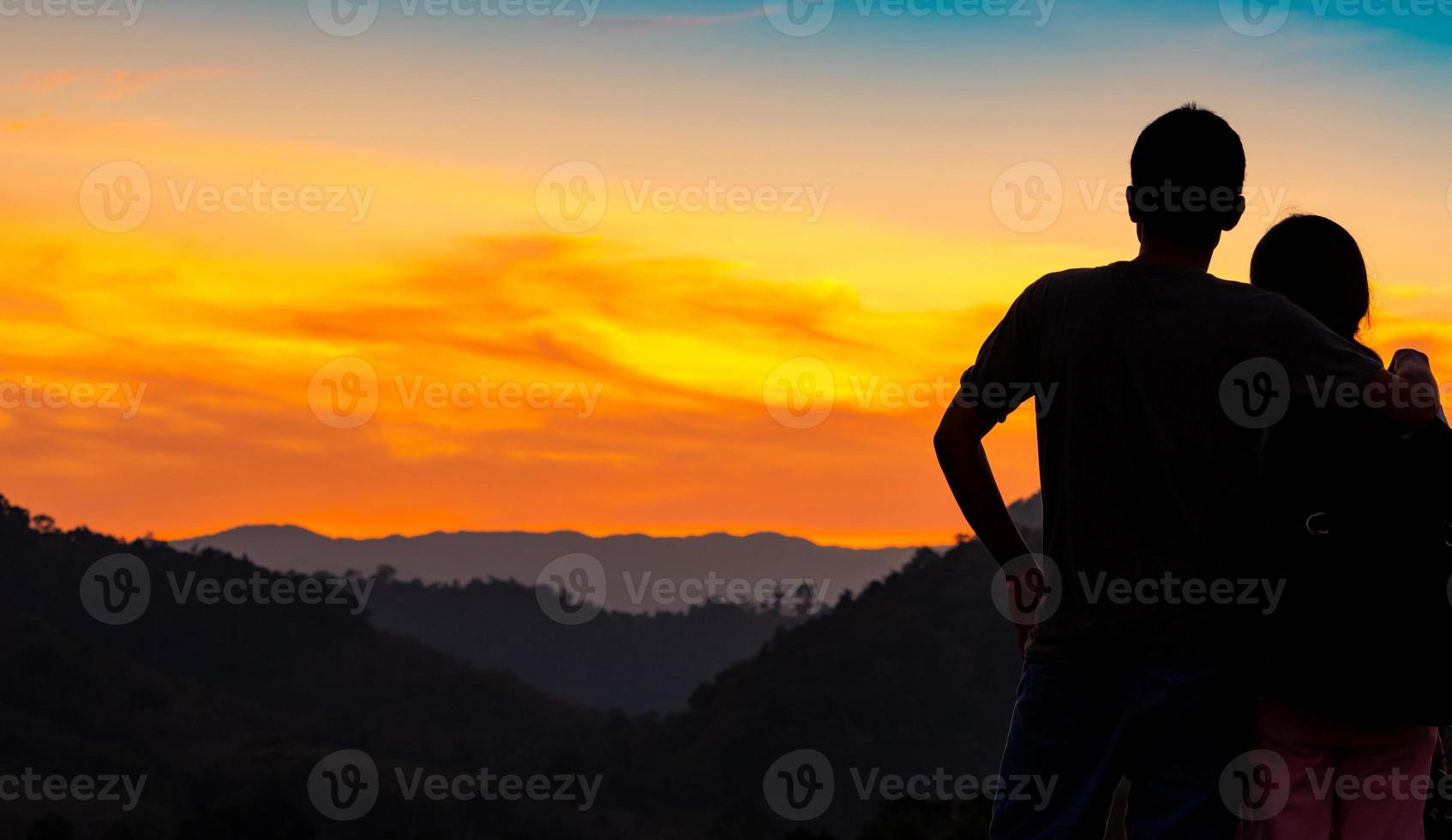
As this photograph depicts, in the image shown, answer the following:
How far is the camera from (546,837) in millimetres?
71938

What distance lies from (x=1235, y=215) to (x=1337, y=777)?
1.43 metres

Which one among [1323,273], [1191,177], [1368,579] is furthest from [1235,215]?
[1368,579]

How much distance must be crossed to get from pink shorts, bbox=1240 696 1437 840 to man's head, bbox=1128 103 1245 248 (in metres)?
1.19

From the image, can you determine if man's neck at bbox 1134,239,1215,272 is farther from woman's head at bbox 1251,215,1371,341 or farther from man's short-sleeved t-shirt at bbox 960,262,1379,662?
woman's head at bbox 1251,215,1371,341

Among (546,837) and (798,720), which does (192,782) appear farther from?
(798,720)

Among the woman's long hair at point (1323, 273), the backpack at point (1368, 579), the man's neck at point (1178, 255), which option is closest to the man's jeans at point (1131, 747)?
the backpack at point (1368, 579)

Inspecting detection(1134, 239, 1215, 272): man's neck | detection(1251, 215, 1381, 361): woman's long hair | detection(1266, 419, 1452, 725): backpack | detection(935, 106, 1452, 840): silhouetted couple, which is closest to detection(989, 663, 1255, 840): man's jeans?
detection(935, 106, 1452, 840): silhouetted couple

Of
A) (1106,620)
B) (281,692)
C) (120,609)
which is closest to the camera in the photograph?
(1106,620)

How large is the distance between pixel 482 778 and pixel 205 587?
37.2 metres

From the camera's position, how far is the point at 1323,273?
3.72 metres

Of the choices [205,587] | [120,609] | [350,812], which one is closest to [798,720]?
[350,812]

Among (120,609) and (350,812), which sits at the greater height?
(120,609)

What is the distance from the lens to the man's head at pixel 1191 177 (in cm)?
331

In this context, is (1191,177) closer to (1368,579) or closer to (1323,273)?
(1323,273)
